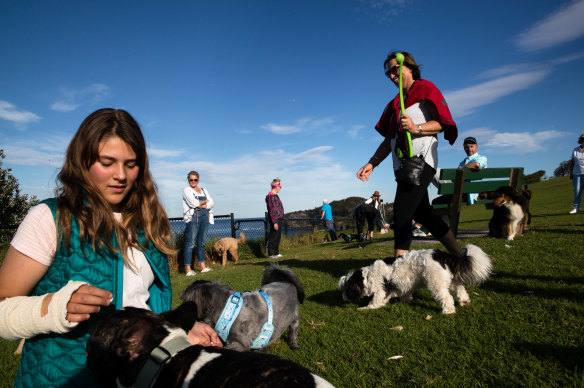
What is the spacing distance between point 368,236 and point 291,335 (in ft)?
47.3

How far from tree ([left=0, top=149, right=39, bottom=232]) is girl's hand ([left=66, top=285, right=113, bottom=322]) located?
54.8ft

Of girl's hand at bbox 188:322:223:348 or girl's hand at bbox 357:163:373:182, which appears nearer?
girl's hand at bbox 188:322:223:348

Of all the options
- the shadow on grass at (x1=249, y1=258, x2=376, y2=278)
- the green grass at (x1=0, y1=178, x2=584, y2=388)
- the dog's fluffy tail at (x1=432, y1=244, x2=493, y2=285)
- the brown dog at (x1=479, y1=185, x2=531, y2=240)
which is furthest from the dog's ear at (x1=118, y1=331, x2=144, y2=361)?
the brown dog at (x1=479, y1=185, x2=531, y2=240)

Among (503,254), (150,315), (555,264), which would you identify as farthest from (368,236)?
(150,315)

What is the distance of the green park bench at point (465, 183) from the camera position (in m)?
7.16

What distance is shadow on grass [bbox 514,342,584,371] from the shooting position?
2.47 metres

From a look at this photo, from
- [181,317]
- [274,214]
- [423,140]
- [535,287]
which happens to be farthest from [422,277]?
[274,214]

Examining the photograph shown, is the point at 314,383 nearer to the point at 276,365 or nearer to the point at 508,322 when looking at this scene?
the point at 276,365

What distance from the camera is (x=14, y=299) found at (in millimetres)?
1495

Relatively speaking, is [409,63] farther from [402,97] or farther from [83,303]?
[83,303]

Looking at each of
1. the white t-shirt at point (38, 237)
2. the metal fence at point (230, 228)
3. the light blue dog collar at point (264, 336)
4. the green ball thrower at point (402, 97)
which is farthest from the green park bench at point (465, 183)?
the metal fence at point (230, 228)

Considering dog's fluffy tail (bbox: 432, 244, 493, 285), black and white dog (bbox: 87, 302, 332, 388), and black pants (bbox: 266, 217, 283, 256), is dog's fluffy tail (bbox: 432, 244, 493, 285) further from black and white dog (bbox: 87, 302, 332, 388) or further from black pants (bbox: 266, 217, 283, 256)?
black pants (bbox: 266, 217, 283, 256)

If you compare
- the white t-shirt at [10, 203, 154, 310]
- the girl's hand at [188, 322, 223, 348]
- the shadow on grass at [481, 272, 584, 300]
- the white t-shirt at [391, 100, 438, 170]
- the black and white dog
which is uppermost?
the white t-shirt at [391, 100, 438, 170]

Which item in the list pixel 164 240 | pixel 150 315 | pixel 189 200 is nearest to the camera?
pixel 150 315
